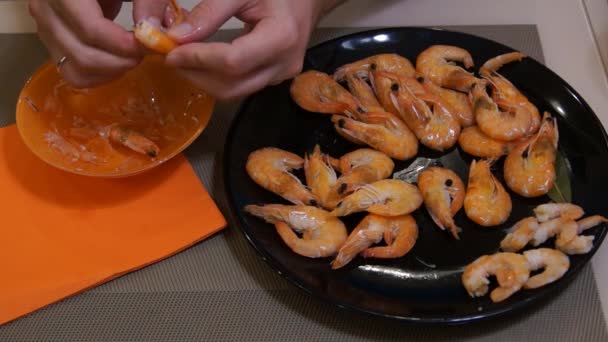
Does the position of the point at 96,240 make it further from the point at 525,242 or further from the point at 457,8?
the point at 457,8

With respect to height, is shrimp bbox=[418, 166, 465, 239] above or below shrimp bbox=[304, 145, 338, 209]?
below

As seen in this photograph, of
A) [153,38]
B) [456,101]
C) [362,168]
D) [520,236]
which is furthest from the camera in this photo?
[456,101]

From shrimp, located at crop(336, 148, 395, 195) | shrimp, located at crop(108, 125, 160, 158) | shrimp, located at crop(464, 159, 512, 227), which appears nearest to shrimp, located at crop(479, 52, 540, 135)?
shrimp, located at crop(464, 159, 512, 227)

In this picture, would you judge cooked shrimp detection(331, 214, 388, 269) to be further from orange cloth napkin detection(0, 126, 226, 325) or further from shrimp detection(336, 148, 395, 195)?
orange cloth napkin detection(0, 126, 226, 325)

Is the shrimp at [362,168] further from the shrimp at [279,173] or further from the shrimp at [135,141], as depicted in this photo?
the shrimp at [135,141]

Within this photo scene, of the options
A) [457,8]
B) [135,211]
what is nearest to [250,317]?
[135,211]

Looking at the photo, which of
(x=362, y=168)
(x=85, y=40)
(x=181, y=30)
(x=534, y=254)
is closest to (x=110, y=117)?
(x=85, y=40)

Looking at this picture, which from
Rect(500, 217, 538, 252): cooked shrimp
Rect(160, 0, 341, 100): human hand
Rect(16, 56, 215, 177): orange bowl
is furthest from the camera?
Rect(16, 56, 215, 177): orange bowl

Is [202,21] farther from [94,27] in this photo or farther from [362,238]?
[362,238]
